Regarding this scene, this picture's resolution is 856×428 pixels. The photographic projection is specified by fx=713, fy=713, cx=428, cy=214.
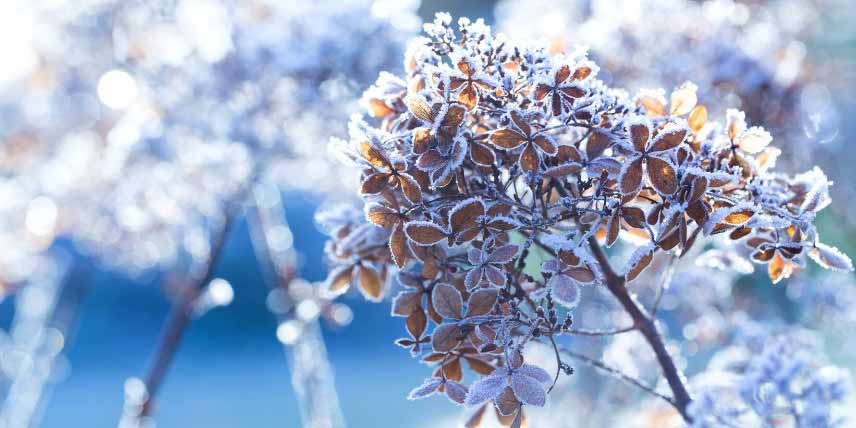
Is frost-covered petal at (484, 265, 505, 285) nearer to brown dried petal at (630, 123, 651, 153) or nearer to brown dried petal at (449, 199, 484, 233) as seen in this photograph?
brown dried petal at (449, 199, 484, 233)

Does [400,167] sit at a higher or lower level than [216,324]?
lower

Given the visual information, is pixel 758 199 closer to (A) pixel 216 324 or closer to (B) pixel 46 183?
(B) pixel 46 183

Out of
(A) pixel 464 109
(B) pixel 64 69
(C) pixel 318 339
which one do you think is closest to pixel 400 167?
(A) pixel 464 109

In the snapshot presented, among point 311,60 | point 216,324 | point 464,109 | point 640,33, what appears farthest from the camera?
point 216,324

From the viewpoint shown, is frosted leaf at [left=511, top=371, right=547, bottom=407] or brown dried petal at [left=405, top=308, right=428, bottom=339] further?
brown dried petal at [left=405, top=308, right=428, bottom=339]

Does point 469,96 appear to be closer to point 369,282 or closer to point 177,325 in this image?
point 369,282

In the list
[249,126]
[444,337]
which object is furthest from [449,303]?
[249,126]

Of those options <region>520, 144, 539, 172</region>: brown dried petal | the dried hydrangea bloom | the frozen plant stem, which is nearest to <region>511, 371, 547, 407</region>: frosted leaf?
<region>520, 144, 539, 172</region>: brown dried petal

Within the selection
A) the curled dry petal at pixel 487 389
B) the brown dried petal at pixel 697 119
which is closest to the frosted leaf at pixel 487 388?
the curled dry petal at pixel 487 389
